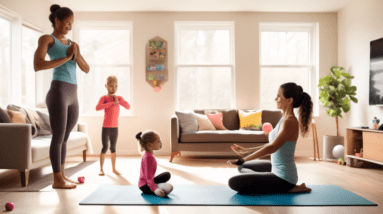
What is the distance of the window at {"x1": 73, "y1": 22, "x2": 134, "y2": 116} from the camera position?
556cm

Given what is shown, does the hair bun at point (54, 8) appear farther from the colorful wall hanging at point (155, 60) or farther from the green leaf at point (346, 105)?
the green leaf at point (346, 105)

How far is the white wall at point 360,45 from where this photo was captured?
430 centimetres

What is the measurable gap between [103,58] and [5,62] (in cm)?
174

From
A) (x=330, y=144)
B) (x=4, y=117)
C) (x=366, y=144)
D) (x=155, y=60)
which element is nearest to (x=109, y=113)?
(x=4, y=117)

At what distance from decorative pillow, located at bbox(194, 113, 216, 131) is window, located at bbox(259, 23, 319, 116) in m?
1.30

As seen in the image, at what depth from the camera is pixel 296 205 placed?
2109 mm

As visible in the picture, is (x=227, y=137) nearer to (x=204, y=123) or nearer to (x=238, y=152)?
(x=204, y=123)

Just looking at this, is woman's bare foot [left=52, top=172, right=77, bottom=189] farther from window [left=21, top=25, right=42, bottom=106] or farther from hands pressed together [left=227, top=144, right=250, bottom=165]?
window [left=21, top=25, right=42, bottom=106]

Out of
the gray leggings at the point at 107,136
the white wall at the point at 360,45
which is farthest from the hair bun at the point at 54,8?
the white wall at the point at 360,45

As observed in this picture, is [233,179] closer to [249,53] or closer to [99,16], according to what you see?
[249,53]

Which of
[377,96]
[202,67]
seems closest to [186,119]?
[202,67]

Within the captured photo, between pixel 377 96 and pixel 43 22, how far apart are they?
5404 mm

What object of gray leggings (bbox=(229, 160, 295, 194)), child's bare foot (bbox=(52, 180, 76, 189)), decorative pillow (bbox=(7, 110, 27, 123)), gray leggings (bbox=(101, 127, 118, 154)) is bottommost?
child's bare foot (bbox=(52, 180, 76, 189))

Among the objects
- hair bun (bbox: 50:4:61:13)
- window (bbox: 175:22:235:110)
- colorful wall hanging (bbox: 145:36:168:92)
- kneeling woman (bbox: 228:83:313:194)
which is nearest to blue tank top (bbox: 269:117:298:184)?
kneeling woman (bbox: 228:83:313:194)
